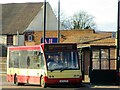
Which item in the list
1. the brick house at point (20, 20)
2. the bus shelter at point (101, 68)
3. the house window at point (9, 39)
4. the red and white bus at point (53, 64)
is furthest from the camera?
the brick house at point (20, 20)

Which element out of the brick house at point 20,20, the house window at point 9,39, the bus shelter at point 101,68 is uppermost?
the brick house at point 20,20

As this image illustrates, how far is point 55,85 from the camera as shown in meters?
27.5

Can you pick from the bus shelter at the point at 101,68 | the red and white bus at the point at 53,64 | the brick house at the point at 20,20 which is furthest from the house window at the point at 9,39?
the red and white bus at the point at 53,64

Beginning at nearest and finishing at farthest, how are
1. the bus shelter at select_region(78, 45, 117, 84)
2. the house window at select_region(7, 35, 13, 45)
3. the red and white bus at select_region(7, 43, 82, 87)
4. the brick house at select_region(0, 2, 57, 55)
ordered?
1. the red and white bus at select_region(7, 43, 82, 87)
2. the bus shelter at select_region(78, 45, 117, 84)
3. the house window at select_region(7, 35, 13, 45)
4. the brick house at select_region(0, 2, 57, 55)

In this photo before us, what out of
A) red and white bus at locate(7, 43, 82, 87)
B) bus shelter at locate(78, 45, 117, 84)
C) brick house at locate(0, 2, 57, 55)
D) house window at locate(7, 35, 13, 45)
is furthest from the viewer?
brick house at locate(0, 2, 57, 55)

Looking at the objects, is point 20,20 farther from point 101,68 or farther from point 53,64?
point 53,64

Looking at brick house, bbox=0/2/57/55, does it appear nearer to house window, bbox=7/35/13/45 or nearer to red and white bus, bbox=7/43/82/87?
house window, bbox=7/35/13/45

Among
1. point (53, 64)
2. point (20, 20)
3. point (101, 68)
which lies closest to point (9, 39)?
point (20, 20)

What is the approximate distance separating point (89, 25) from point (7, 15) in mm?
15454

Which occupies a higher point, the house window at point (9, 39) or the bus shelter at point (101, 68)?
the house window at point (9, 39)

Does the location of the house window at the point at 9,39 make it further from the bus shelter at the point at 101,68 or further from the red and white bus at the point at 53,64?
the red and white bus at the point at 53,64

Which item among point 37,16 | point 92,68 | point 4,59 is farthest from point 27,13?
point 92,68

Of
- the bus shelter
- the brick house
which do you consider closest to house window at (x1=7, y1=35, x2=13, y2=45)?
the brick house

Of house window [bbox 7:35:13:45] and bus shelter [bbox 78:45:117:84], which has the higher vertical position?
house window [bbox 7:35:13:45]
